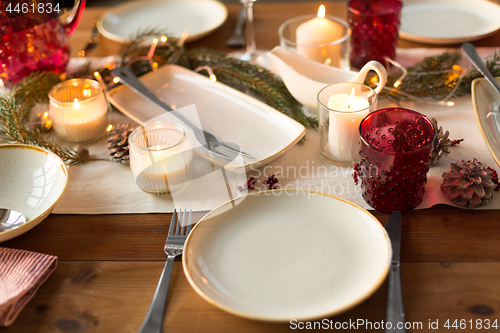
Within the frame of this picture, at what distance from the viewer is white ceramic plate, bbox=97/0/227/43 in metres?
1.11

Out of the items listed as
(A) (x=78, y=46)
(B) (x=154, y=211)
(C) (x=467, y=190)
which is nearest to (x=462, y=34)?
(C) (x=467, y=190)

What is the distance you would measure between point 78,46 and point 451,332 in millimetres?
1055

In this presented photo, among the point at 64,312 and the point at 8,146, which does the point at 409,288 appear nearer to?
the point at 64,312

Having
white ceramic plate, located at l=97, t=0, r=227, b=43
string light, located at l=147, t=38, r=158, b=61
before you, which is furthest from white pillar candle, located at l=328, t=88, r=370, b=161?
white ceramic plate, located at l=97, t=0, r=227, b=43

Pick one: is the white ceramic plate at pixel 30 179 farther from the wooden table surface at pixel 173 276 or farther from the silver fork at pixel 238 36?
the silver fork at pixel 238 36

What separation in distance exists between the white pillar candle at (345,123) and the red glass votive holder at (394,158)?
0.12ft

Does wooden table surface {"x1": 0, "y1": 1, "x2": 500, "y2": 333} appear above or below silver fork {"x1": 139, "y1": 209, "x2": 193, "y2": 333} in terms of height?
below

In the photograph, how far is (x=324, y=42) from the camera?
0.87 meters

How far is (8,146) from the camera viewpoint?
65cm

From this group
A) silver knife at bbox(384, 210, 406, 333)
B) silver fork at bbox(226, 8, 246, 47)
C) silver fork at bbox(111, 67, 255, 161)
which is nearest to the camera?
silver knife at bbox(384, 210, 406, 333)

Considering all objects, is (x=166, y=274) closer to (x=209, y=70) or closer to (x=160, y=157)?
(x=160, y=157)

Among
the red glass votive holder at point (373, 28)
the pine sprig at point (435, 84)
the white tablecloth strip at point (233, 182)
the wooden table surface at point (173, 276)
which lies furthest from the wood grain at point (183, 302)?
the red glass votive holder at point (373, 28)

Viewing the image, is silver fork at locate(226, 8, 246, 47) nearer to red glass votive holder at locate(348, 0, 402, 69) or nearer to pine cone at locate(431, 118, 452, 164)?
red glass votive holder at locate(348, 0, 402, 69)

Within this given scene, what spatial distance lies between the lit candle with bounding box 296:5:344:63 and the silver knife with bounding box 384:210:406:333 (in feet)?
1.41
